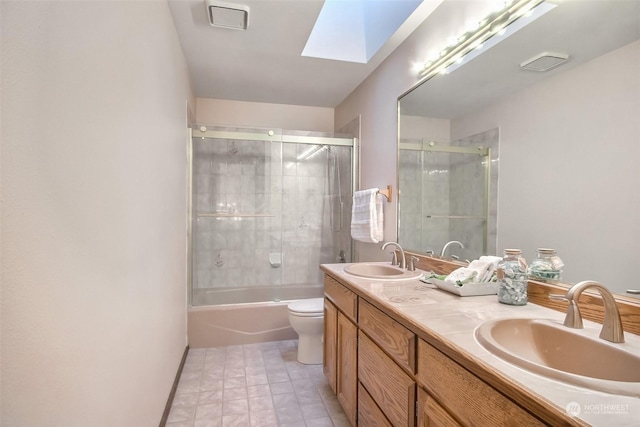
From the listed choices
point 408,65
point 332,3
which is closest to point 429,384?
point 408,65

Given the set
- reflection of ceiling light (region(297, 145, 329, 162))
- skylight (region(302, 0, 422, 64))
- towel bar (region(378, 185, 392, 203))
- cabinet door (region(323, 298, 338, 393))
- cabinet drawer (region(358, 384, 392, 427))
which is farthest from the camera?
reflection of ceiling light (region(297, 145, 329, 162))

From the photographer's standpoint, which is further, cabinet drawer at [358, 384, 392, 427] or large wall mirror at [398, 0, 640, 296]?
cabinet drawer at [358, 384, 392, 427]

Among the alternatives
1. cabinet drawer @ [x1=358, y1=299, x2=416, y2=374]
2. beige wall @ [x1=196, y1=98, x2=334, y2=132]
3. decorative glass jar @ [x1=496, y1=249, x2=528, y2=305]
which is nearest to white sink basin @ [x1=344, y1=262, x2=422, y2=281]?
cabinet drawer @ [x1=358, y1=299, x2=416, y2=374]

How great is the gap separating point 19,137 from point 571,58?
1628 millimetres

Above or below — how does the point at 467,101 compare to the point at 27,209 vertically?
above

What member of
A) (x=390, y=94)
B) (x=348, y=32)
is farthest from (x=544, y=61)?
(x=348, y=32)

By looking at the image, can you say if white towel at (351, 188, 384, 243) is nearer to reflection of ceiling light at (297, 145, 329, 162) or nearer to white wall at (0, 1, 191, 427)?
reflection of ceiling light at (297, 145, 329, 162)

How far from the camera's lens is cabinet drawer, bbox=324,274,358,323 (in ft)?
5.19

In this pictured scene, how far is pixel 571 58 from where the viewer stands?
114cm

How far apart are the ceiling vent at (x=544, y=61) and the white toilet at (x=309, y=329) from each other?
A: 197 cm

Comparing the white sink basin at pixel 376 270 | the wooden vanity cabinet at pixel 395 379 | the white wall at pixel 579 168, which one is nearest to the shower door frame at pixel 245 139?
the white sink basin at pixel 376 270

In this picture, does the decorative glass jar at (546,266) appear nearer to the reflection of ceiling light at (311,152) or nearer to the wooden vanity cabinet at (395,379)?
the wooden vanity cabinet at (395,379)

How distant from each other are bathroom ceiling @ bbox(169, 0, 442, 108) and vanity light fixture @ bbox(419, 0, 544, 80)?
311 millimetres

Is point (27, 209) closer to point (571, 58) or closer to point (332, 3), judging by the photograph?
point (571, 58)
